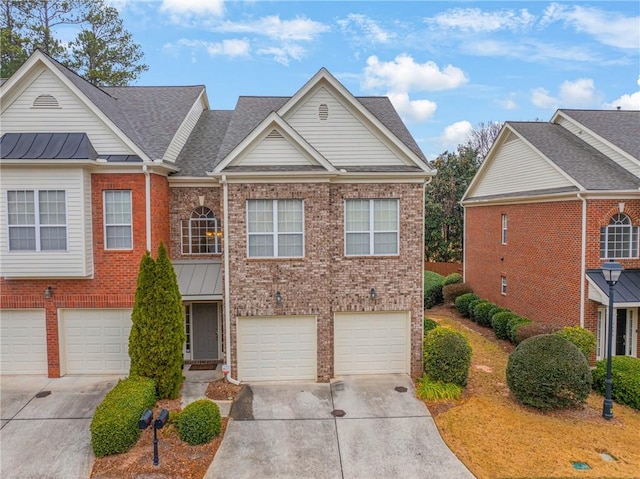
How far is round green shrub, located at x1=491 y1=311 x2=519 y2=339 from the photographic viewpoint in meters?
16.8

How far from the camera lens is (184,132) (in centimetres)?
1453

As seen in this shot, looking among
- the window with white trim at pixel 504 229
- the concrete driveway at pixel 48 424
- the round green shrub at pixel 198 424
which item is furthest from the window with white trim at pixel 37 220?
the window with white trim at pixel 504 229

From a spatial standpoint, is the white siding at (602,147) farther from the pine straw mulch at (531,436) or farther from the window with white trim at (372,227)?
the window with white trim at (372,227)

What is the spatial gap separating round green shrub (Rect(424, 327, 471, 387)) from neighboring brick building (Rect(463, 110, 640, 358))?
18.9 feet

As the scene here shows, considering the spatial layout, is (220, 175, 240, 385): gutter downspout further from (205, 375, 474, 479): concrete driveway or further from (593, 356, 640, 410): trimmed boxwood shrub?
(593, 356, 640, 410): trimmed boxwood shrub

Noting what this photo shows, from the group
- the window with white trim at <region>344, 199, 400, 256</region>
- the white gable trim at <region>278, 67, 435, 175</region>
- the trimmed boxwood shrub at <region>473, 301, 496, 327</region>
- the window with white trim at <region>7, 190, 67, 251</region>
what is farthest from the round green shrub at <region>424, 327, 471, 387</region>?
the window with white trim at <region>7, 190, 67, 251</region>

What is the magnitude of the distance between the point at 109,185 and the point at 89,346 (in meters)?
4.98

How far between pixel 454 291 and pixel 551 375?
1327cm

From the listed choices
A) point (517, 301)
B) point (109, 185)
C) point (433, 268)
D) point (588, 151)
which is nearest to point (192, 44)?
point (109, 185)

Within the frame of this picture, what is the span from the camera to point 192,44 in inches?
754

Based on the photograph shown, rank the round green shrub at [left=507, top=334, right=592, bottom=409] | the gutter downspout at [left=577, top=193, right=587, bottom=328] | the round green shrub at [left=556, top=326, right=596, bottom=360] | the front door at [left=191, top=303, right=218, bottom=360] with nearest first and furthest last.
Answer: the round green shrub at [left=507, top=334, right=592, bottom=409]
the round green shrub at [left=556, top=326, right=596, bottom=360]
the front door at [left=191, top=303, right=218, bottom=360]
the gutter downspout at [left=577, top=193, right=587, bottom=328]

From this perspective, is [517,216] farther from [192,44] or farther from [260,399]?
[192,44]

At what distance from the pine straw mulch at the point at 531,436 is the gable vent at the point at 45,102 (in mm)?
13730

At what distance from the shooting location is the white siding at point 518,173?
1578 cm
